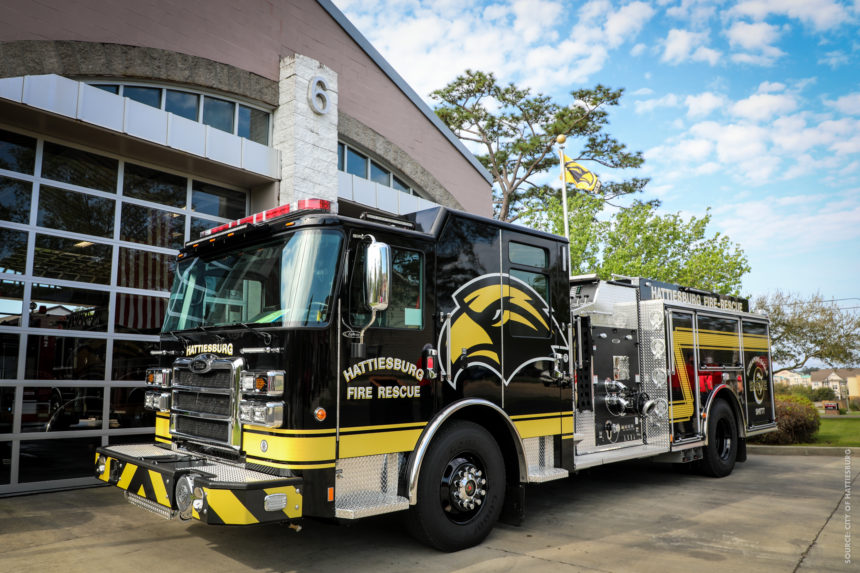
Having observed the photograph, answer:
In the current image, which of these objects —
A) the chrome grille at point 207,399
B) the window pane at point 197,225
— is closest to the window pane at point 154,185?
the window pane at point 197,225

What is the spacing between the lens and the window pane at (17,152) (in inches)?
283

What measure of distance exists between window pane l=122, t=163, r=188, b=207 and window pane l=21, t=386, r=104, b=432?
2734mm

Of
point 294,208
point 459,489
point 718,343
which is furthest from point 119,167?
point 718,343

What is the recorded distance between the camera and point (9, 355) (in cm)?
703

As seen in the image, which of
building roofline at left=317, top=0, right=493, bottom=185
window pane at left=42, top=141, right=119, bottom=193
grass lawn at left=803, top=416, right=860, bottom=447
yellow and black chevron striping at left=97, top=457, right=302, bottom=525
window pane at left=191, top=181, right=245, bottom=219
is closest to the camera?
yellow and black chevron striping at left=97, top=457, right=302, bottom=525

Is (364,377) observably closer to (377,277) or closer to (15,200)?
(377,277)

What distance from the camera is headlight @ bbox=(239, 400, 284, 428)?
4.01 metres

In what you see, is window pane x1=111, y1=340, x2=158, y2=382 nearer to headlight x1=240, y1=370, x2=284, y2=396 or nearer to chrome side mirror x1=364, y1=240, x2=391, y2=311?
headlight x1=240, y1=370, x2=284, y2=396

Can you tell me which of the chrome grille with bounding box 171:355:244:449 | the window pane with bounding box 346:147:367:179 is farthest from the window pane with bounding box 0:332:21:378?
the window pane with bounding box 346:147:367:179

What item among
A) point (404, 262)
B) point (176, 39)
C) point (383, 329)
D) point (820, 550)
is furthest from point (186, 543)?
point (176, 39)

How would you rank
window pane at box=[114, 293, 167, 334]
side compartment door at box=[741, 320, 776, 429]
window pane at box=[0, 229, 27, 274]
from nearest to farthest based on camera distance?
window pane at box=[0, 229, 27, 274] → window pane at box=[114, 293, 167, 334] → side compartment door at box=[741, 320, 776, 429]

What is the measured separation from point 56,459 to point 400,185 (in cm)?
779

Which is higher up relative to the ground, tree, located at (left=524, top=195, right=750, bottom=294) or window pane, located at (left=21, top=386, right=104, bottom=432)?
tree, located at (left=524, top=195, right=750, bottom=294)

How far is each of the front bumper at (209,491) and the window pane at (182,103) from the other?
19.6 ft
